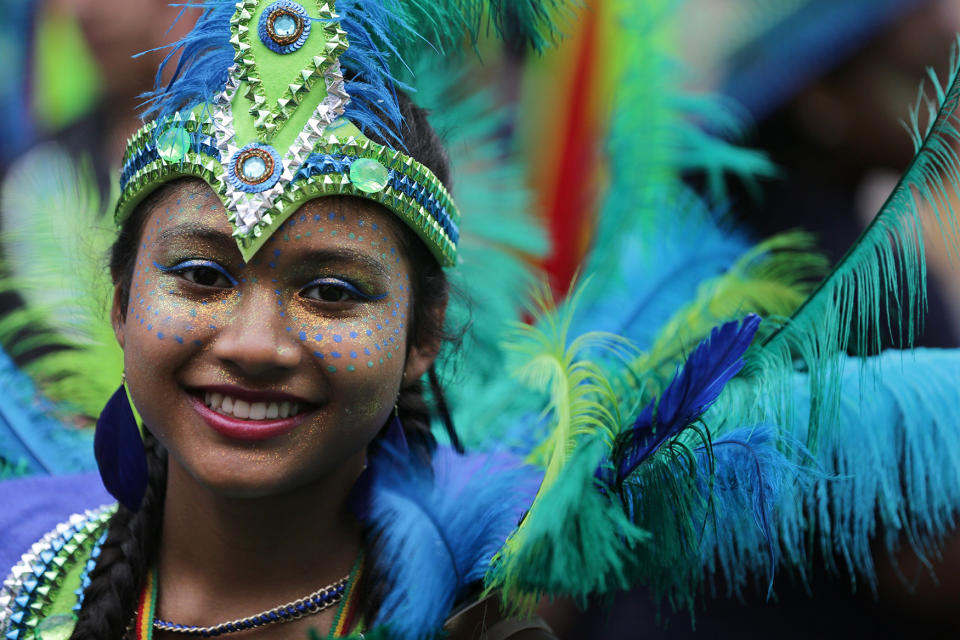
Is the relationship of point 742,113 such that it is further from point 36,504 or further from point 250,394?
point 36,504

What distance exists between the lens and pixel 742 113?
347 cm

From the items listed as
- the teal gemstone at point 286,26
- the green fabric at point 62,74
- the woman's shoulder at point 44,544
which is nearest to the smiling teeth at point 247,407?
the woman's shoulder at point 44,544

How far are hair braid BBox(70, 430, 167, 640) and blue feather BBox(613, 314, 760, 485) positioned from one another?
897mm

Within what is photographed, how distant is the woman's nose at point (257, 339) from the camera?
164 cm

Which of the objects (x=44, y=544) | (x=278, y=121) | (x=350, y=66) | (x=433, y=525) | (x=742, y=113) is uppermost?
(x=742, y=113)

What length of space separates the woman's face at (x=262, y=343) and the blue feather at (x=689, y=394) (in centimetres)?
41

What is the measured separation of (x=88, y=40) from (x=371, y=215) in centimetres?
177

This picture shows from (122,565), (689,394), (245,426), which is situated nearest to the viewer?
(689,394)

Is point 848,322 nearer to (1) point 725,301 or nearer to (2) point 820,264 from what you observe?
(1) point 725,301

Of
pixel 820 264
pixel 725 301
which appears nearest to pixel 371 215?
pixel 725 301

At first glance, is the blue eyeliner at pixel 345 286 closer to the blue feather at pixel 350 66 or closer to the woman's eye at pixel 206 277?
the woman's eye at pixel 206 277

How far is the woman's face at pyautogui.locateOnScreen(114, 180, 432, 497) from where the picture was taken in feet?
5.52

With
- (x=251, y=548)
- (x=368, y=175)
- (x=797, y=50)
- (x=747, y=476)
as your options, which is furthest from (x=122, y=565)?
(x=797, y=50)

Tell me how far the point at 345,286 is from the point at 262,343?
0.57 ft
